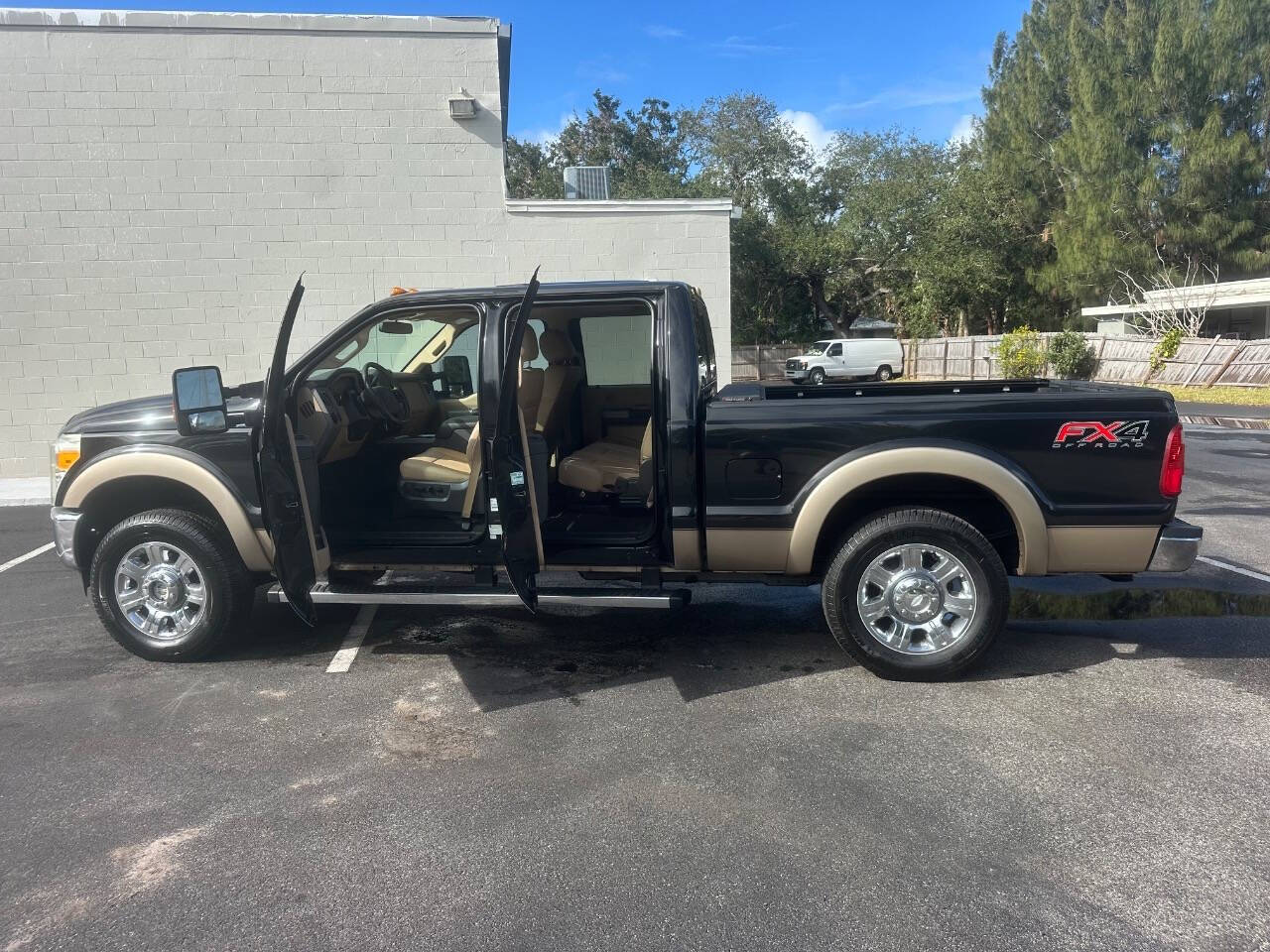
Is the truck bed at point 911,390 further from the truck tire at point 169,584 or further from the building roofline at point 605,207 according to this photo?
the building roofline at point 605,207

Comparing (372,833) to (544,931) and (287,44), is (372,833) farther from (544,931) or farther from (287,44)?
(287,44)

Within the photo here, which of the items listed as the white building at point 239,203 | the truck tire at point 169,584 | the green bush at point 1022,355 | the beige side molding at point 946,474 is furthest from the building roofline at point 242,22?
the green bush at point 1022,355

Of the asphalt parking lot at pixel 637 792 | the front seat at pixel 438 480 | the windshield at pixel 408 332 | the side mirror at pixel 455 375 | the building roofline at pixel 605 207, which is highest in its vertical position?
the building roofline at pixel 605 207

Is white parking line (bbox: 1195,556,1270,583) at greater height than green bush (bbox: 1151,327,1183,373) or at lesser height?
lesser

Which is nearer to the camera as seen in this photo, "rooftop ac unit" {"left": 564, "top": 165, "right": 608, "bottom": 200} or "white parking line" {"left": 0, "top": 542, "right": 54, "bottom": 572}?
"white parking line" {"left": 0, "top": 542, "right": 54, "bottom": 572}

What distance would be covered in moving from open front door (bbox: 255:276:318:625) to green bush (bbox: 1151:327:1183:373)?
26967mm

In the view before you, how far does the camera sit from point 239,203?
39.0 feet

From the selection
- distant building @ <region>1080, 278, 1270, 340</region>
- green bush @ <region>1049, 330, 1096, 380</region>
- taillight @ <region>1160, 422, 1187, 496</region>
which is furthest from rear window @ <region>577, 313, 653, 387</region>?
distant building @ <region>1080, 278, 1270, 340</region>

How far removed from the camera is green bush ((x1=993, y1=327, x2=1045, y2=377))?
27062 millimetres

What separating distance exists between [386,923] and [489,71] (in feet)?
36.9

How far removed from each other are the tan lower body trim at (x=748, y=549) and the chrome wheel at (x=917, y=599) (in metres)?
0.44

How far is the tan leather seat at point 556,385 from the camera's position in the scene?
5.60m

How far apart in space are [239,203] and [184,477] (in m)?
8.15

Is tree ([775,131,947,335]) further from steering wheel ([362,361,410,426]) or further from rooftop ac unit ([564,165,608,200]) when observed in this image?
steering wheel ([362,361,410,426])
